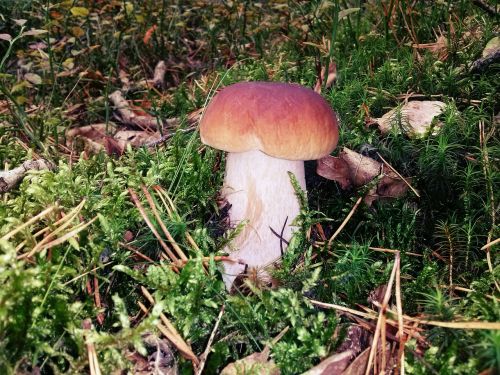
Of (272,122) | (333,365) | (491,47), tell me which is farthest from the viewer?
(491,47)

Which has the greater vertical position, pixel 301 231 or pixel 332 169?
pixel 332 169

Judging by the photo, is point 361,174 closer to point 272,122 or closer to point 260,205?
point 260,205

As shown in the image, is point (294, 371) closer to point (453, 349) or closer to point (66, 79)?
point (453, 349)

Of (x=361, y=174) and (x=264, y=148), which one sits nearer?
(x=264, y=148)

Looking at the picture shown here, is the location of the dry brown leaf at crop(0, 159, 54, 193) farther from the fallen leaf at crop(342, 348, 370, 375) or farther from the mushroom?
the fallen leaf at crop(342, 348, 370, 375)

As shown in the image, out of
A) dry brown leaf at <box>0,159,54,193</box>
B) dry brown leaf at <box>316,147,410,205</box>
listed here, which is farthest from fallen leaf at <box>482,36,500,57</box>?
dry brown leaf at <box>0,159,54,193</box>

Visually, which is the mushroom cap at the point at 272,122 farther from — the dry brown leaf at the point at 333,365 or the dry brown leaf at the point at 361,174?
the dry brown leaf at the point at 333,365

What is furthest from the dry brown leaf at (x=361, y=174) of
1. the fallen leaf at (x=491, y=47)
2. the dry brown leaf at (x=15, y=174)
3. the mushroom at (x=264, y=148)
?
the dry brown leaf at (x=15, y=174)

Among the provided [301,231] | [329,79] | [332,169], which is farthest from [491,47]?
[301,231]
